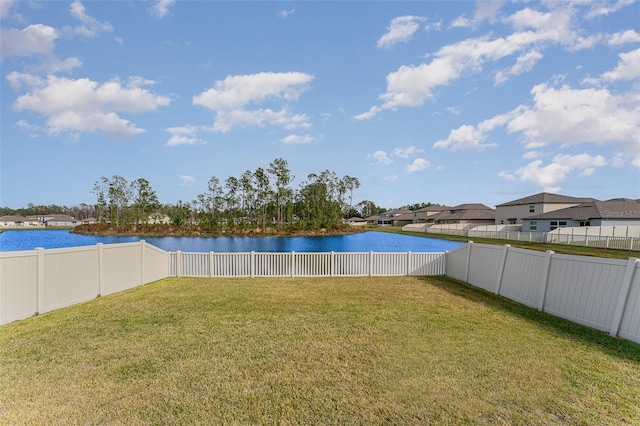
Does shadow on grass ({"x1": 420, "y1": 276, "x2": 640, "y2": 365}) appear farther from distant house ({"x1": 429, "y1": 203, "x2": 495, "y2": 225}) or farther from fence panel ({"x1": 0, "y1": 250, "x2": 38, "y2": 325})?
distant house ({"x1": 429, "y1": 203, "x2": 495, "y2": 225})

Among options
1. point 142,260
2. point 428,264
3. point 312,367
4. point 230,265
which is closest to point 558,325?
point 312,367

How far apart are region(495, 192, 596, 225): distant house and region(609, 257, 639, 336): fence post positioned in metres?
36.2

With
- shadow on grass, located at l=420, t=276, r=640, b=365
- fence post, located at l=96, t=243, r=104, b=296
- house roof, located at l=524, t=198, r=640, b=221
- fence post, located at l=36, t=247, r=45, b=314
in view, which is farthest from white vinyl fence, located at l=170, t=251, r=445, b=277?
house roof, located at l=524, t=198, r=640, b=221

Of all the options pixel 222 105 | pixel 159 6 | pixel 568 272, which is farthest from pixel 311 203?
pixel 568 272

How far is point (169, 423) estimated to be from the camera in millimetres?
2545

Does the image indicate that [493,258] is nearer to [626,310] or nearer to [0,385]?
[626,310]

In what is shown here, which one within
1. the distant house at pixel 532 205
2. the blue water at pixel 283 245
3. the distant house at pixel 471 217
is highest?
the distant house at pixel 532 205

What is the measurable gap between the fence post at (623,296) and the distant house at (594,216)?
3002 cm

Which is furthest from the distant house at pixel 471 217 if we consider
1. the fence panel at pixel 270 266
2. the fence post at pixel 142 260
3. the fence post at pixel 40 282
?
the fence post at pixel 40 282

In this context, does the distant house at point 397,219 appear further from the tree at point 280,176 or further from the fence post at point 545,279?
the fence post at point 545,279

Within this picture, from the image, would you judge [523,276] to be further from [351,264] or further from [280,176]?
[280,176]

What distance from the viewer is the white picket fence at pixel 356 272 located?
4.91 m

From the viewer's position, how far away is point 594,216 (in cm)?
2712

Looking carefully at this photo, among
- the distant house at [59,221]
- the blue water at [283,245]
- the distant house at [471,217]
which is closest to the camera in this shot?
the blue water at [283,245]
